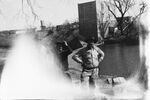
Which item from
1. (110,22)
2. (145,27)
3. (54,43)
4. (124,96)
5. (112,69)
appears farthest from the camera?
(112,69)

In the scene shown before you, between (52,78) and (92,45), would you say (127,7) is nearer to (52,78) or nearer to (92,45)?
(92,45)

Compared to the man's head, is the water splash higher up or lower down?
lower down

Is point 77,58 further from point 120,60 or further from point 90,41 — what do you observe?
point 120,60

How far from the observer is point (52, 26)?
6.76 ft

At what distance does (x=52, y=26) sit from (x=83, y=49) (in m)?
0.38

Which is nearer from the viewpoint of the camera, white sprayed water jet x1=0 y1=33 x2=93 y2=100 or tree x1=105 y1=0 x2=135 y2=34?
tree x1=105 y1=0 x2=135 y2=34

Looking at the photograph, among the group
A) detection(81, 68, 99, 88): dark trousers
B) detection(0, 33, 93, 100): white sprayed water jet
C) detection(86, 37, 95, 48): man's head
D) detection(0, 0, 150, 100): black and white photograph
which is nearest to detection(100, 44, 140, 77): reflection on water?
detection(0, 0, 150, 100): black and white photograph

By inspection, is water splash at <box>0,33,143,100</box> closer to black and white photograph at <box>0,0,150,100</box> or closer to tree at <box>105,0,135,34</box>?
black and white photograph at <box>0,0,150,100</box>

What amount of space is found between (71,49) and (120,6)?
2.03ft

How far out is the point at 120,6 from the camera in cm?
191

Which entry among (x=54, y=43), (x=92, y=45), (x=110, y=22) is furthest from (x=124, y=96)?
(x=54, y=43)

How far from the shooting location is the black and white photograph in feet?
6.26

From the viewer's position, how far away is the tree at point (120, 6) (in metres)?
1.88

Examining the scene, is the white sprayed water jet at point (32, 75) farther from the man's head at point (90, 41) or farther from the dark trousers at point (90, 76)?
the man's head at point (90, 41)
